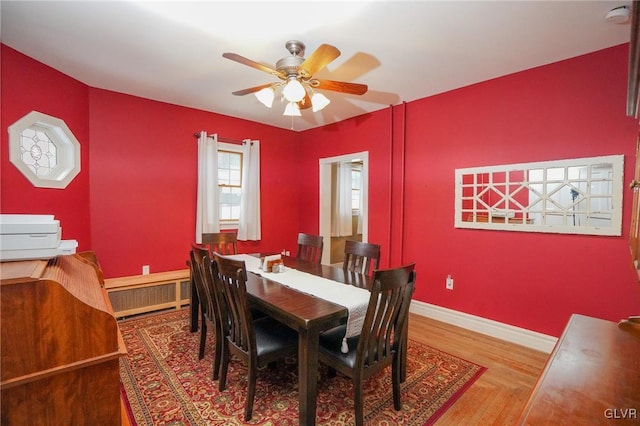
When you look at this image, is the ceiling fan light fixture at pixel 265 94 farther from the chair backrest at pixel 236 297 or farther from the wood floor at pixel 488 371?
the wood floor at pixel 488 371

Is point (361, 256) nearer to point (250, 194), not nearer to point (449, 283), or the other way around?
point (449, 283)

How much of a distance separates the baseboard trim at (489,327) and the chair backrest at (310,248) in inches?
55.0

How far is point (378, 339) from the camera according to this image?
1657 mm

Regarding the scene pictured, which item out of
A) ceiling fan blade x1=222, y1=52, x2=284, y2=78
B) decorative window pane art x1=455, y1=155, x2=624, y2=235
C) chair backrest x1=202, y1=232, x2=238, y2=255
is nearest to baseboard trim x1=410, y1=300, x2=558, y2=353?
decorative window pane art x1=455, y1=155, x2=624, y2=235

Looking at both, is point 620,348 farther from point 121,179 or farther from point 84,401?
point 121,179

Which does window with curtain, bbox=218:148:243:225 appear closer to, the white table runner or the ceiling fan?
the white table runner

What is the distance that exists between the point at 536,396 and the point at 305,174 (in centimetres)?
429

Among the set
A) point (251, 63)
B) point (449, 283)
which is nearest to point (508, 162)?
point (449, 283)

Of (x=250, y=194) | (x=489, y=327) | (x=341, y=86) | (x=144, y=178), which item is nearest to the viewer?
(x=341, y=86)

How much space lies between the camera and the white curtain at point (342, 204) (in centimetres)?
561

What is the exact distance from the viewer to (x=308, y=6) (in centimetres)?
183

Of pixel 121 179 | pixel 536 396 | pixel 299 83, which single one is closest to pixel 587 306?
pixel 536 396

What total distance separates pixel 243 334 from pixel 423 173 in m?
2.64

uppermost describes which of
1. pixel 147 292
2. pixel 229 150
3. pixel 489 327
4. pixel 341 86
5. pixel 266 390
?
pixel 341 86
